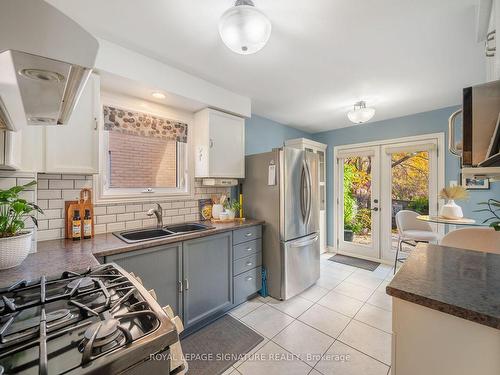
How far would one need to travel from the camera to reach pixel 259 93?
266 centimetres

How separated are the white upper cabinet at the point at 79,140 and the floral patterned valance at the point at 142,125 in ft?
1.21

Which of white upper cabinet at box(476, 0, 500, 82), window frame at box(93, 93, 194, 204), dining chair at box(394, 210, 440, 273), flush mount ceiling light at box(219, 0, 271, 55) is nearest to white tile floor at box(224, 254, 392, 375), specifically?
dining chair at box(394, 210, 440, 273)

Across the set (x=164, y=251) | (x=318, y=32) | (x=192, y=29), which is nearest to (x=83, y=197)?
(x=164, y=251)

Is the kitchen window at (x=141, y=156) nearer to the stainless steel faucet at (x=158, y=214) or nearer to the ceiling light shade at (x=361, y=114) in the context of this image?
the stainless steel faucet at (x=158, y=214)

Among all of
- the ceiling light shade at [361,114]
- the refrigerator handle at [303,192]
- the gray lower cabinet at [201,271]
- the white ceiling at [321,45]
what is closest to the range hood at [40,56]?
the white ceiling at [321,45]

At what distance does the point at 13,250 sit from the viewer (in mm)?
1155

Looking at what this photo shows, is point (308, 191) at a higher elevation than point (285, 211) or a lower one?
higher

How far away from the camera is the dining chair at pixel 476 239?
1.58 meters

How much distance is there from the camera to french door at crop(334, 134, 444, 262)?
131 inches

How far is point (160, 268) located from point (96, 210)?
825 mm

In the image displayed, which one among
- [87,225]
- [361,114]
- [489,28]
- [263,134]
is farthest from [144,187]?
[489,28]

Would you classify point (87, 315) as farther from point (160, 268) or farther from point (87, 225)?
point (87, 225)

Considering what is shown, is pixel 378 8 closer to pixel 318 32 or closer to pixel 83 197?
pixel 318 32

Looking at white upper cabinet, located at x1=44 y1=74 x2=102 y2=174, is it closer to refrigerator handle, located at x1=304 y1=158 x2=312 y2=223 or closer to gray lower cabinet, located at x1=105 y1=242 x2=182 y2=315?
gray lower cabinet, located at x1=105 y1=242 x2=182 y2=315
